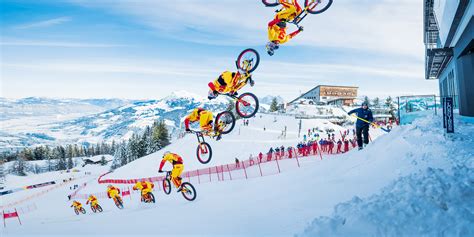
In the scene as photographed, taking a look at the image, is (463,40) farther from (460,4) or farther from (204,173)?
(204,173)

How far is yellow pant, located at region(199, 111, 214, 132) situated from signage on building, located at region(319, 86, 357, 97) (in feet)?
283

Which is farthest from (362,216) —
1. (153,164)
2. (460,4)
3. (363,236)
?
(153,164)

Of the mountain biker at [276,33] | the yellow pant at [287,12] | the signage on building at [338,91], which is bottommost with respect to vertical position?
the mountain biker at [276,33]

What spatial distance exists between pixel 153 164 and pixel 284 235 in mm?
44096

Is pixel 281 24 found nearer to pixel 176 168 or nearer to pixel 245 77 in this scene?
pixel 245 77

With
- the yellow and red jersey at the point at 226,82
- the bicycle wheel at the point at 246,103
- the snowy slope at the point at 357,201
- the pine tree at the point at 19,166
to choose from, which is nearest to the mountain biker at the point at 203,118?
the bicycle wheel at the point at 246,103

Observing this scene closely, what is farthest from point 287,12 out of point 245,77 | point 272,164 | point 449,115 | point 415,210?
point 272,164

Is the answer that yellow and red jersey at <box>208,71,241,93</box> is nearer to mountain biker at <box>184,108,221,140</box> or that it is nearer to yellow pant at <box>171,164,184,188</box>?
mountain biker at <box>184,108,221,140</box>

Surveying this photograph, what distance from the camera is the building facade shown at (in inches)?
3477

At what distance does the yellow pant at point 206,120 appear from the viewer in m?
8.45

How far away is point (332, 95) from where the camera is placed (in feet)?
303

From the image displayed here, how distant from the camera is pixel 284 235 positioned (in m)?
7.38

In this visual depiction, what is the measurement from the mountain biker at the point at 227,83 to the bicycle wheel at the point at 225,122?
31.1 inches

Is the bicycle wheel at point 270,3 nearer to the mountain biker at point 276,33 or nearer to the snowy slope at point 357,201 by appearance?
the mountain biker at point 276,33
